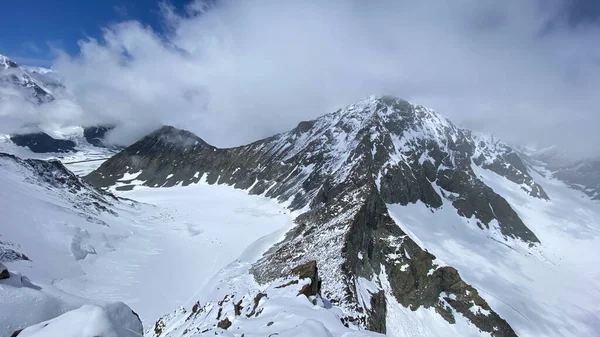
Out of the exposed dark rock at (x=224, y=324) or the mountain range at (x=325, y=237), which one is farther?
the mountain range at (x=325, y=237)

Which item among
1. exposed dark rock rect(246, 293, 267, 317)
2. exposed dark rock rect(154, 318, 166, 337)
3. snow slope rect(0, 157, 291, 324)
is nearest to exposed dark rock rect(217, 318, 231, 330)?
exposed dark rock rect(246, 293, 267, 317)

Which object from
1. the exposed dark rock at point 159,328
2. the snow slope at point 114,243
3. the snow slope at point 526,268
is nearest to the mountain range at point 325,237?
the exposed dark rock at point 159,328

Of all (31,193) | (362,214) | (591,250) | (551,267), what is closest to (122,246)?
(31,193)

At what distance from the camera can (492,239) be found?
106188mm

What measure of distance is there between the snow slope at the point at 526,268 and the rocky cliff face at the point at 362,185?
733 cm

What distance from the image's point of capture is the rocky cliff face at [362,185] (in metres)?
41.8

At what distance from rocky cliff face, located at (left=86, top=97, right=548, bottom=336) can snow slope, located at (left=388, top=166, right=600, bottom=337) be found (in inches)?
289

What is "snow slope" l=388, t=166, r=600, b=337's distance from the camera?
6825 centimetres

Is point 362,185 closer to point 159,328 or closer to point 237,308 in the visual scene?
point 159,328

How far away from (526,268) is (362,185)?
2547 inches

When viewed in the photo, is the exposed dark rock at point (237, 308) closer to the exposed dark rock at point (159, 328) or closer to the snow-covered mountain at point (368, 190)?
the snow-covered mountain at point (368, 190)

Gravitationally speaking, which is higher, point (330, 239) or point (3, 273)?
point (330, 239)

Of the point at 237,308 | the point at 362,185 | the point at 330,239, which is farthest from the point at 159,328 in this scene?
the point at 362,185

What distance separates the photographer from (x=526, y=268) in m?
93.6
